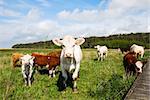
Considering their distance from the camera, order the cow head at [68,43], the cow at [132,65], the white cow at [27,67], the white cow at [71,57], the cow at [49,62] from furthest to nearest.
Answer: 1. the cow at [49,62]
2. the cow at [132,65]
3. the white cow at [27,67]
4. the white cow at [71,57]
5. the cow head at [68,43]

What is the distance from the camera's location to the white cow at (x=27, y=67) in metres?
16.1

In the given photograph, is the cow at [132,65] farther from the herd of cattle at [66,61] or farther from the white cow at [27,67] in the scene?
the white cow at [27,67]

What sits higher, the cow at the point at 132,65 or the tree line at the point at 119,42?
the tree line at the point at 119,42

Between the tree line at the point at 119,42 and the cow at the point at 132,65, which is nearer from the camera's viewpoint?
the cow at the point at 132,65

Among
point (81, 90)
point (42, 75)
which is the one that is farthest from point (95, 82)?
point (42, 75)

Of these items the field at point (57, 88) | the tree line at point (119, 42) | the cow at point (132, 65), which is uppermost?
the tree line at point (119, 42)

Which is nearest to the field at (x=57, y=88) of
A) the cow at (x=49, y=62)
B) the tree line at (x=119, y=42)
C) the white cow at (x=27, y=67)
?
the white cow at (x=27, y=67)

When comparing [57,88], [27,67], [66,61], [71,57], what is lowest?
[57,88]

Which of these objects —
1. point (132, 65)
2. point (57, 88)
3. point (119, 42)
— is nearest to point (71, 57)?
point (57, 88)

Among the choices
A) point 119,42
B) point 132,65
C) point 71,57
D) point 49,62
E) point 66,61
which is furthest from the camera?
point 119,42

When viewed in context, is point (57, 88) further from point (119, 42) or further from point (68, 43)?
point (119, 42)

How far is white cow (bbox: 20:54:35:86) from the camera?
16109mm

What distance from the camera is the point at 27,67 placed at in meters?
16.5

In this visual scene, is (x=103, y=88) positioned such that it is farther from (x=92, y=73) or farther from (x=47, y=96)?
(x=92, y=73)
